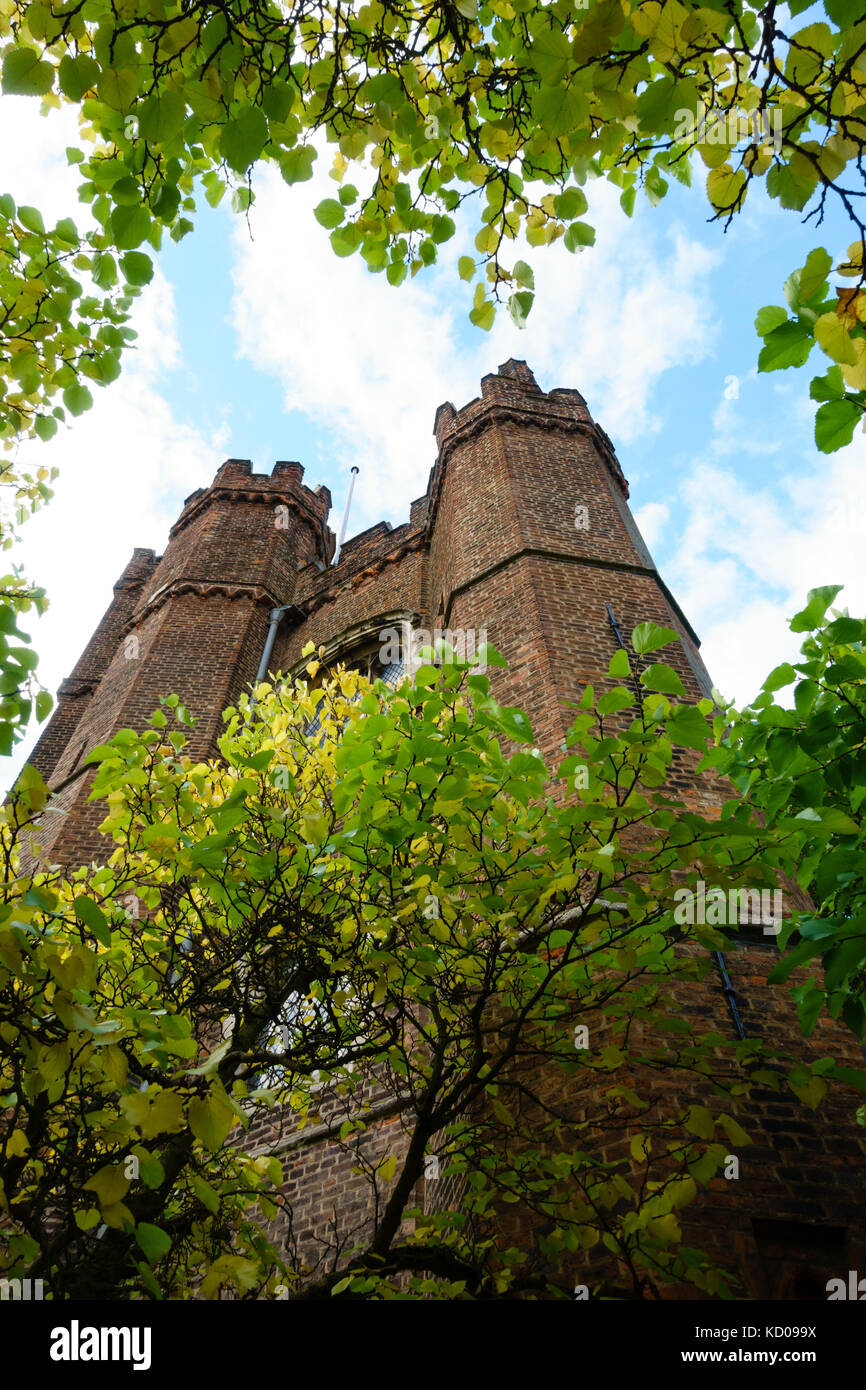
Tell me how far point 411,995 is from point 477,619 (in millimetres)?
5442

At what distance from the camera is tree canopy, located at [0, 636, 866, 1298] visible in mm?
2617

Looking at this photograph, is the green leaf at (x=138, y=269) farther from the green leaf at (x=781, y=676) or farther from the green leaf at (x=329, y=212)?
the green leaf at (x=781, y=676)

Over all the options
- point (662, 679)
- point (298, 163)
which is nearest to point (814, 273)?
point (662, 679)

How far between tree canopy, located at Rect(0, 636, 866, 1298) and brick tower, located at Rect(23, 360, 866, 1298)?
406 mm

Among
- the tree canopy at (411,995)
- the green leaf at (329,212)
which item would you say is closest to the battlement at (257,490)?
the tree canopy at (411,995)

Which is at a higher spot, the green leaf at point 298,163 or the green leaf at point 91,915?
the green leaf at point 298,163

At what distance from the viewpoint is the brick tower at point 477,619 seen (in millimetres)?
4379

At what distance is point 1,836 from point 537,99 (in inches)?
114

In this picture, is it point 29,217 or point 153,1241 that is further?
point 29,217

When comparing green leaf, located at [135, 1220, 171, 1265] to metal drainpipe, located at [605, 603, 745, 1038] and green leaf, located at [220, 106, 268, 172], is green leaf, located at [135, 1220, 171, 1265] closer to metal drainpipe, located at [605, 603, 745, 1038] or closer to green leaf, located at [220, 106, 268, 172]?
green leaf, located at [220, 106, 268, 172]

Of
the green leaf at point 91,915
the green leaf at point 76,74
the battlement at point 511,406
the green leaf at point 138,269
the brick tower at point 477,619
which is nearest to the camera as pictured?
the green leaf at point 91,915

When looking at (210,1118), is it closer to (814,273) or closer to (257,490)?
(814,273)

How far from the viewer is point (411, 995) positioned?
4.02 metres

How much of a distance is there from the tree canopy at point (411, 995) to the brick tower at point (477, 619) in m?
0.41
